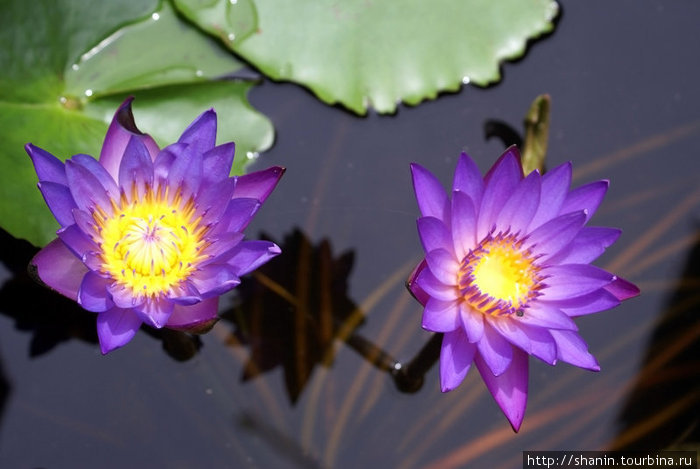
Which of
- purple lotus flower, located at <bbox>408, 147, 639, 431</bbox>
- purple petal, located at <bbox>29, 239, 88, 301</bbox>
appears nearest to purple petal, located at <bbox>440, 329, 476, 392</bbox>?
purple lotus flower, located at <bbox>408, 147, 639, 431</bbox>

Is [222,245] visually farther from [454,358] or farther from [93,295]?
[454,358]

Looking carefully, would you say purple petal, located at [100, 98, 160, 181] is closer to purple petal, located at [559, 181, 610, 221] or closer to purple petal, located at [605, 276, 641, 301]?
purple petal, located at [559, 181, 610, 221]

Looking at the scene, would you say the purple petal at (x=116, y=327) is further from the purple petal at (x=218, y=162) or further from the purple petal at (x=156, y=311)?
the purple petal at (x=218, y=162)

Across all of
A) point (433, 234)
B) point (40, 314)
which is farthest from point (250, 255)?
point (40, 314)

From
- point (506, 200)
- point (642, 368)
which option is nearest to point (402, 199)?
point (506, 200)

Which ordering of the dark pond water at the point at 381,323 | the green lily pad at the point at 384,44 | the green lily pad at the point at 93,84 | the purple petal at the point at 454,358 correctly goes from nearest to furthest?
the purple petal at the point at 454,358 → the green lily pad at the point at 93,84 → the dark pond water at the point at 381,323 → the green lily pad at the point at 384,44

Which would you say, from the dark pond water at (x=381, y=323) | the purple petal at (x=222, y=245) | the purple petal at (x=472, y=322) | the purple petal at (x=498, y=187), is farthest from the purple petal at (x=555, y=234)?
the purple petal at (x=222, y=245)

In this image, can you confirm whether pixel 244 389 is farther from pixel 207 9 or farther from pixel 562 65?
pixel 562 65
